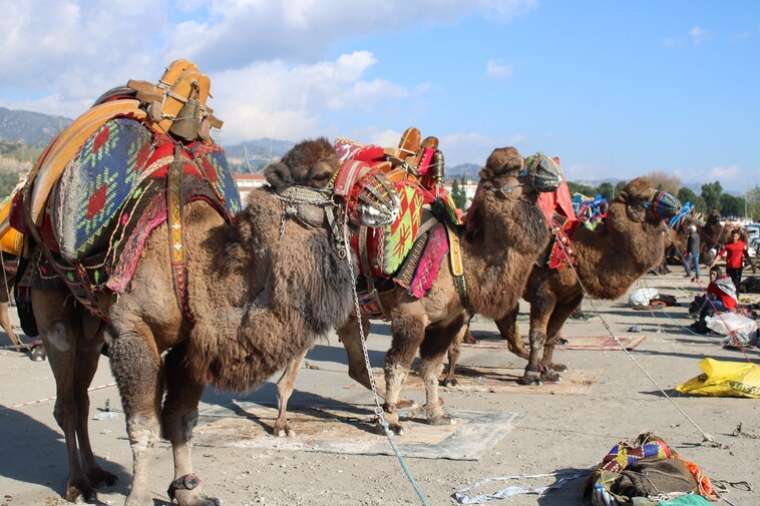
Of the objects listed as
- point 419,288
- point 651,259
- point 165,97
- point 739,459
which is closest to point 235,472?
point 419,288

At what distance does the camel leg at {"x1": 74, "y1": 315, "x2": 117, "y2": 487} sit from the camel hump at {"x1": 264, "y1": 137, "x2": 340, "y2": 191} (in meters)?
2.25

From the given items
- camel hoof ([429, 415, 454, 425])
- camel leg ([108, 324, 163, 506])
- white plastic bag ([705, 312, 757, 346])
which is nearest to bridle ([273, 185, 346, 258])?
camel leg ([108, 324, 163, 506])

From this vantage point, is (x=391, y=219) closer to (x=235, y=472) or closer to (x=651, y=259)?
(x=235, y=472)

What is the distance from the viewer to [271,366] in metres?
4.90

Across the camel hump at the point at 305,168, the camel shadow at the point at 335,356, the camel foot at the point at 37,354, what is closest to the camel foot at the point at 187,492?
the camel hump at the point at 305,168

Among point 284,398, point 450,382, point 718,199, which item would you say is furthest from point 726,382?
A: point 718,199

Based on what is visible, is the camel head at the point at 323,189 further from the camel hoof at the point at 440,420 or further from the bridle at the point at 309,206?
the camel hoof at the point at 440,420

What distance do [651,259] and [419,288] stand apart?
398 centimetres

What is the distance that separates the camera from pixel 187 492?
5496 mm

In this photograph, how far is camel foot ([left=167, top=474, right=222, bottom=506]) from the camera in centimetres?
549

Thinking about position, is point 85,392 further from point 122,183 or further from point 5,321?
point 5,321

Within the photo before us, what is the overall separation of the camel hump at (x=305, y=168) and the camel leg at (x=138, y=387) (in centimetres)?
126

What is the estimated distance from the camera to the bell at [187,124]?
5863 mm

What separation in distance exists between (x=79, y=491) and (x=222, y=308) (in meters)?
1.99
